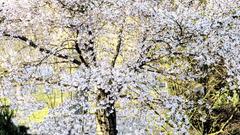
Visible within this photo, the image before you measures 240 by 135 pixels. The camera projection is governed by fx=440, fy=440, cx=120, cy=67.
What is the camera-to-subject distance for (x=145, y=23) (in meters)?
6.63

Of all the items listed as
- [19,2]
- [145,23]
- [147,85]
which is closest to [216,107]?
[147,85]

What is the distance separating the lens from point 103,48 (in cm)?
726

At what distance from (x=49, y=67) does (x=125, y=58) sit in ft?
4.13

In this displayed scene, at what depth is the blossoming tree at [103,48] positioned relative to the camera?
6375 millimetres

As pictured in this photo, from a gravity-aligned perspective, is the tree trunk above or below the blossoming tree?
below

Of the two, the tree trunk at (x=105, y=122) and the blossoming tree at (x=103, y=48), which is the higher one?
the blossoming tree at (x=103, y=48)

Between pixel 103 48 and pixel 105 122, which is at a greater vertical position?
pixel 103 48

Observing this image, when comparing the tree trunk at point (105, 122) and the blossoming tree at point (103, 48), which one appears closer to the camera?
the blossoming tree at point (103, 48)

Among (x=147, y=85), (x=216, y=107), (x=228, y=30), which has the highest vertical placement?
(x=228, y=30)

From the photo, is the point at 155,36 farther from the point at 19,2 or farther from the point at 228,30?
the point at 19,2

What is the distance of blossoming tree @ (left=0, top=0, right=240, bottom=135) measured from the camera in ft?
20.9

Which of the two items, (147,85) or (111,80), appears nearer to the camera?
(111,80)

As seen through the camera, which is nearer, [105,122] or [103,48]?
[103,48]

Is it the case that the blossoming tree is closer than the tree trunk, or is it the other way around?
the blossoming tree
